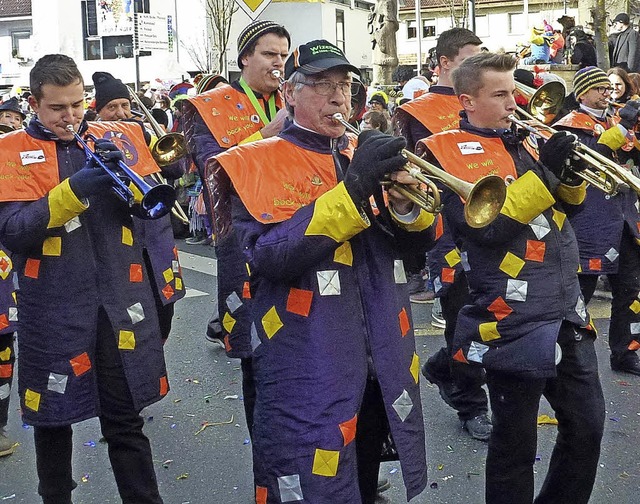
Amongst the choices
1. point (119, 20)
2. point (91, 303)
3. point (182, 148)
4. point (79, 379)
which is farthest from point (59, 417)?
point (119, 20)

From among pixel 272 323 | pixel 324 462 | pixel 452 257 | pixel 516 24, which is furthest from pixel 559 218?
pixel 516 24

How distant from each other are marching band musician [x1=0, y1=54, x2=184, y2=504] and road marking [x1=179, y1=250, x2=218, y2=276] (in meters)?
6.35

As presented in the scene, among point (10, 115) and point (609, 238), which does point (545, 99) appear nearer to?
point (609, 238)

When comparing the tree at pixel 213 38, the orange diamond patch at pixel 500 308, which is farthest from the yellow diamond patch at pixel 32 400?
the tree at pixel 213 38

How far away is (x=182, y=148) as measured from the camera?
477 cm

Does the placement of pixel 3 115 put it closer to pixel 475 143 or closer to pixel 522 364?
pixel 475 143

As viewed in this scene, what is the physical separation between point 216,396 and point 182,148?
199 cm

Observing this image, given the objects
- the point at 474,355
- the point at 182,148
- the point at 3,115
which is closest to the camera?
the point at 474,355

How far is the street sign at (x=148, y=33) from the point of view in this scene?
33.0 meters

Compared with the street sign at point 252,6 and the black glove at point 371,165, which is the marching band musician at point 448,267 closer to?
the black glove at point 371,165

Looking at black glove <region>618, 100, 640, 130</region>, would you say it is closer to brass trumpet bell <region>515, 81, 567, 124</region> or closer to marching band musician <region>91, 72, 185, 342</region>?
brass trumpet bell <region>515, 81, 567, 124</region>

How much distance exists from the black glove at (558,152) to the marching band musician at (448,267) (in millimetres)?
1453

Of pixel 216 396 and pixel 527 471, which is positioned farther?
pixel 216 396

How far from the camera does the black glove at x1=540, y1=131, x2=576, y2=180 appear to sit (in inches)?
137
